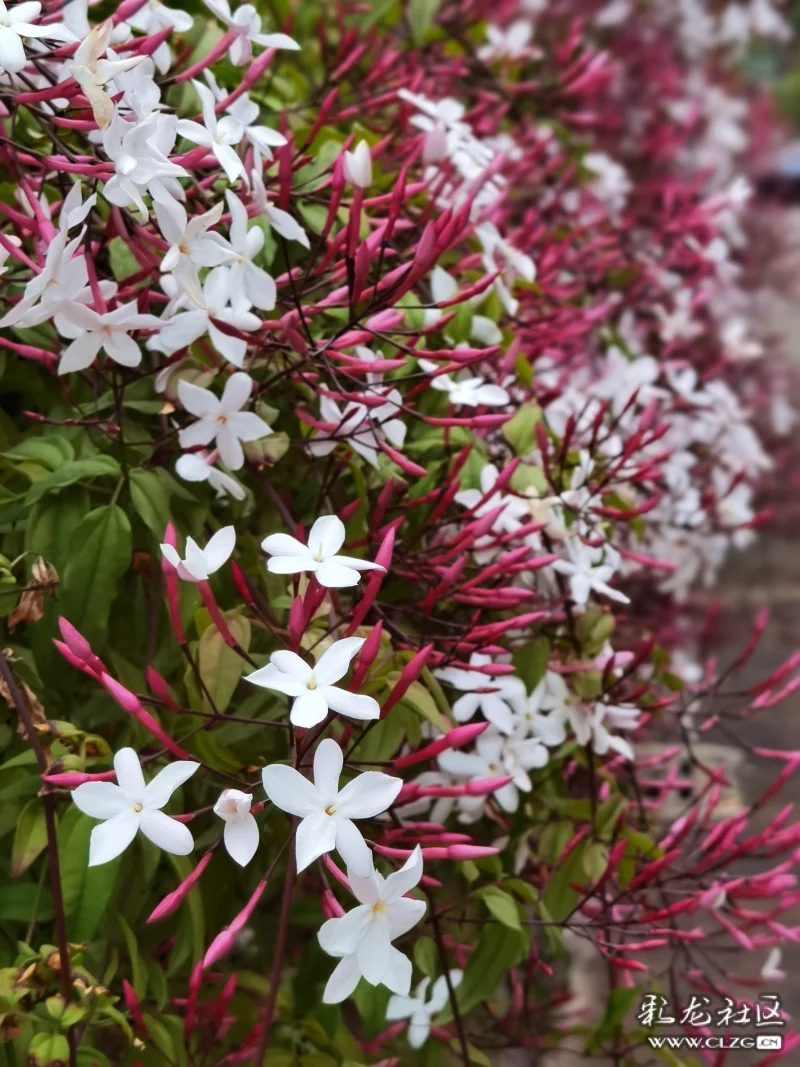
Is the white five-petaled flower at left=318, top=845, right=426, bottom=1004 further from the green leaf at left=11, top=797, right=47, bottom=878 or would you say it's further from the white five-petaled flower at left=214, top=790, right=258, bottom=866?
the green leaf at left=11, top=797, right=47, bottom=878

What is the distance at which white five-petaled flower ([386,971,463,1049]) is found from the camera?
2.41ft

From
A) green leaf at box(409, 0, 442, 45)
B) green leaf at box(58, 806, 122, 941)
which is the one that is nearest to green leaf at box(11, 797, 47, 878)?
green leaf at box(58, 806, 122, 941)

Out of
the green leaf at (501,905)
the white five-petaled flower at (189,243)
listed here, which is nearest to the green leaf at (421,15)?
the white five-petaled flower at (189,243)

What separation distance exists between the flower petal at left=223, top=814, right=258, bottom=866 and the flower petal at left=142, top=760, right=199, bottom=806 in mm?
35

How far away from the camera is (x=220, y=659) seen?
1.97ft

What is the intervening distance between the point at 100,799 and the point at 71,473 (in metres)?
0.22

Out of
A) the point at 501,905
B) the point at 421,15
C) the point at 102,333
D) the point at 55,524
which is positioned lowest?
the point at 501,905

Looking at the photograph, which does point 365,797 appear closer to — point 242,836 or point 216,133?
point 242,836

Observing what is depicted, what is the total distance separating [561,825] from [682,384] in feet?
2.13

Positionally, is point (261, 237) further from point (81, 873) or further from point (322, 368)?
point (81, 873)

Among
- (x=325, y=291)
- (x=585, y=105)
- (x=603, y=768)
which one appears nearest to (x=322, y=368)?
(x=325, y=291)

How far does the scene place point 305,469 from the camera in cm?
75

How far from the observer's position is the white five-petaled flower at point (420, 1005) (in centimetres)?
74

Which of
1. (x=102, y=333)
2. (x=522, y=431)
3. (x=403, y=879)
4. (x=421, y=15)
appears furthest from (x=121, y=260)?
(x=421, y=15)
